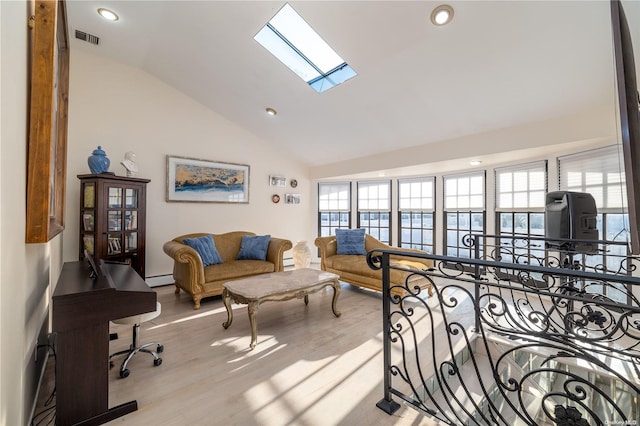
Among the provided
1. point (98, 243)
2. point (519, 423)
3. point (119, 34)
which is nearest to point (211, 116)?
point (119, 34)

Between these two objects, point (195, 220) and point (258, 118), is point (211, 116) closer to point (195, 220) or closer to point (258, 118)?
point (258, 118)

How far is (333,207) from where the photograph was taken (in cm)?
653

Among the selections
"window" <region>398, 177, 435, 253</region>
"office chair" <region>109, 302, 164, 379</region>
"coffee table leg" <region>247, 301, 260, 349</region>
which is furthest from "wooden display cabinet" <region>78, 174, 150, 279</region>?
"window" <region>398, 177, 435, 253</region>

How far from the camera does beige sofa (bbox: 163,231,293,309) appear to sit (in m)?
3.54

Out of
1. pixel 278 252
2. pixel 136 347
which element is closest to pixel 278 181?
pixel 278 252

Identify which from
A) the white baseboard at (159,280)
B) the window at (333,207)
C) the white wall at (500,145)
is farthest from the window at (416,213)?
the white baseboard at (159,280)

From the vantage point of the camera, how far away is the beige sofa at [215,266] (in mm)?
3541

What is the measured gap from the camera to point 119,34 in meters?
3.53

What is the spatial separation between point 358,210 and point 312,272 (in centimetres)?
309

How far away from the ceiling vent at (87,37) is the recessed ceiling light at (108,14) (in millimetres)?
539

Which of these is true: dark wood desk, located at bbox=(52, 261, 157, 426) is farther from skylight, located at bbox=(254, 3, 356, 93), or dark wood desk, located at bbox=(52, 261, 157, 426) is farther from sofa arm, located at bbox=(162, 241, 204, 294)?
skylight, located at bbox=(254, 3, 356, 93)

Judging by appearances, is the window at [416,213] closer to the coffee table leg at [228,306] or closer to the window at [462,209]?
the window at [462,209]

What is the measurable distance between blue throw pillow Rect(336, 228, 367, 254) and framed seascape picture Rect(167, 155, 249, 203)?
2.03m

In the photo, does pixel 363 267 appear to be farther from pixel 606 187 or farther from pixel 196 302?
pixel 606 187
